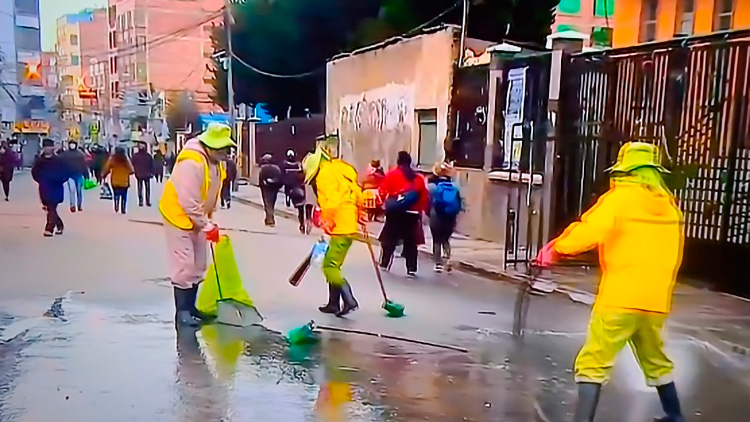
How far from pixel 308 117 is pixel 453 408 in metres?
28.3

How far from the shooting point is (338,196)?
8.34 m

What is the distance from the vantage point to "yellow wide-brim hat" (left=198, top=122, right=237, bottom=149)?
7480 millimetres

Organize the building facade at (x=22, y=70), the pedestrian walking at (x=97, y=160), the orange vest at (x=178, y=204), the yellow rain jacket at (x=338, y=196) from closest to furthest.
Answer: the orange vest at (x=178, y=204), the yellow rain jacket at (x=338, y=196), the pedestrian walking at (x=97, y=160), the building facade at (x=22, y=70)

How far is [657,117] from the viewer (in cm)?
1165

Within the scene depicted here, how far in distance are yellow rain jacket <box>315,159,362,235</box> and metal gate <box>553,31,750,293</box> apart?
503 centimetres

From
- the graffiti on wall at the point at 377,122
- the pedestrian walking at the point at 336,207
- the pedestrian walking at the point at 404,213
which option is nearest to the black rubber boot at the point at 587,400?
the pedestrian walking at the point at 336,207

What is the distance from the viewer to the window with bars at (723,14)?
49.6 ft

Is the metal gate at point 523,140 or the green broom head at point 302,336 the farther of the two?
the metal gate at point 523,140

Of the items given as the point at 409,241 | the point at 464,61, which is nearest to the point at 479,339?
the point at 409,241

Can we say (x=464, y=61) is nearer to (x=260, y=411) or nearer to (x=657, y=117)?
(x=657, y=117)

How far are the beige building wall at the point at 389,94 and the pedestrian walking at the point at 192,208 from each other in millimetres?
11063

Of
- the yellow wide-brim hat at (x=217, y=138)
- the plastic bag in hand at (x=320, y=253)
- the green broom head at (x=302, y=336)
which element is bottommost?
the green broom head at (x=302, y=336)

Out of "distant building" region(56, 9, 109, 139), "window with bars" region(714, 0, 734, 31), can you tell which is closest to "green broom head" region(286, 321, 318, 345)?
"window with bars" region(714, 0, 734, 31)

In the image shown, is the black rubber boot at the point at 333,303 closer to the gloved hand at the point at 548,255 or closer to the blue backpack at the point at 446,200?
the gloved hand at the point at 548,255
